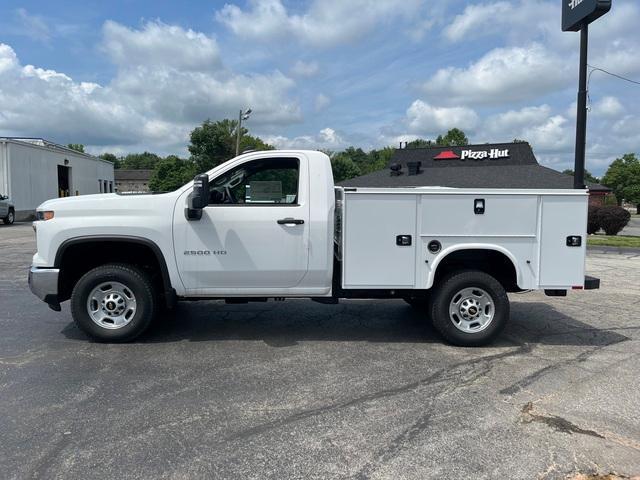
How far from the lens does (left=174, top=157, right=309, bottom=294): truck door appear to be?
5.69 m

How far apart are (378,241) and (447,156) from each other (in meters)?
33.7

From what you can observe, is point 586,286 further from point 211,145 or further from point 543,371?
point 211,145

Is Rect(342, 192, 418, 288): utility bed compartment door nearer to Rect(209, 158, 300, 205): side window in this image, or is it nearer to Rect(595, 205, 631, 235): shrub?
Rect(209, 158, 300, 205): side window

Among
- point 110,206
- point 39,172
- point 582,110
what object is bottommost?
point 110,206

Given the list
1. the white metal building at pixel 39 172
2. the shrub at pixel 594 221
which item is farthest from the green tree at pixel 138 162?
the shrub at pixel 594 221

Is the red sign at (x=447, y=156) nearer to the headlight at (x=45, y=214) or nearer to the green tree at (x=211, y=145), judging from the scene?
the green tree at (x=211, y=145)

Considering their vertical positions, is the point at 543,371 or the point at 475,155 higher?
→ the point at 475,155

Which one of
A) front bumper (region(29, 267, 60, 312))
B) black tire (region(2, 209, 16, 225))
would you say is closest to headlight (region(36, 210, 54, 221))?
front bumper (region(29, 267, 60, 312))

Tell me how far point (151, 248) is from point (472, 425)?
3.65 m

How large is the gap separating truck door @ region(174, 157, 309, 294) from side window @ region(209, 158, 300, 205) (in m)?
0.01

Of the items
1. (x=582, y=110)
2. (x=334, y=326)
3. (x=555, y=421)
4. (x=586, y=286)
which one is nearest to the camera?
(x=555, y=421)

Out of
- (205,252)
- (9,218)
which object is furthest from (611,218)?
(9,218)

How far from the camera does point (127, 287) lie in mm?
5727

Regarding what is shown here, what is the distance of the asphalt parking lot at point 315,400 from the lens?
3.40 m
